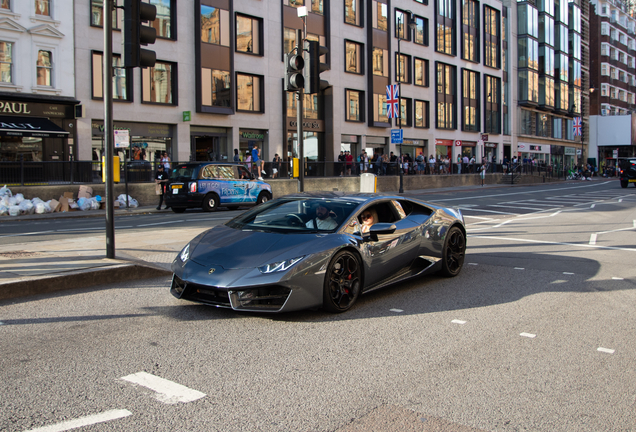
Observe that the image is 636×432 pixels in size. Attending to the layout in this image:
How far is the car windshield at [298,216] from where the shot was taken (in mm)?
6289

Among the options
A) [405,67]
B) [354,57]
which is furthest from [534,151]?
[354,57]

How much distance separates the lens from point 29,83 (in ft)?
86.5

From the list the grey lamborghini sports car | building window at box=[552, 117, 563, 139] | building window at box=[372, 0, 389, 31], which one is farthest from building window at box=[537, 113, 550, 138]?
the grey lamborghini sports car

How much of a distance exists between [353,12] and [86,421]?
141ft

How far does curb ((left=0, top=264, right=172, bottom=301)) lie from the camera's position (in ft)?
21.2

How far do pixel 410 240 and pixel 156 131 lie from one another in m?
26.9

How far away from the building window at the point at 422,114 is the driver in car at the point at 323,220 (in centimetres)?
4408

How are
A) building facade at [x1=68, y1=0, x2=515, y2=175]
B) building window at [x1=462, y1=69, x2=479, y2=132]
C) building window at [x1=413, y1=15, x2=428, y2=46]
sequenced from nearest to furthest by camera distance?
building facade at [x1=68, y1=0, x2=515, y2=175] < building window at [x1=413, y1=15, x2=428, y2=46] < building window at [x1=462, y1=69, x2=479, y2=132]

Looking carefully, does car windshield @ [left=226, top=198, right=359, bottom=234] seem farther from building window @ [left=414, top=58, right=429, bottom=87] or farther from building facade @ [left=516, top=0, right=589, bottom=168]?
building facade @ [left=516, top=0, right=589, bottom=168]

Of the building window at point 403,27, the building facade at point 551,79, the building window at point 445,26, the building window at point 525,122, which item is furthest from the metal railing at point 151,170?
the building facade at point 551,79

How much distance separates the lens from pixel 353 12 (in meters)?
42.8

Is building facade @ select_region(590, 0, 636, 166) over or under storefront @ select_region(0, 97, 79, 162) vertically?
over

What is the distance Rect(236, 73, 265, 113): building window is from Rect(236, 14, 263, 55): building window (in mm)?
1610

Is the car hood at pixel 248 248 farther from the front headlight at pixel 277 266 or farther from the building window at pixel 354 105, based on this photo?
the building window at pixel 354 105
